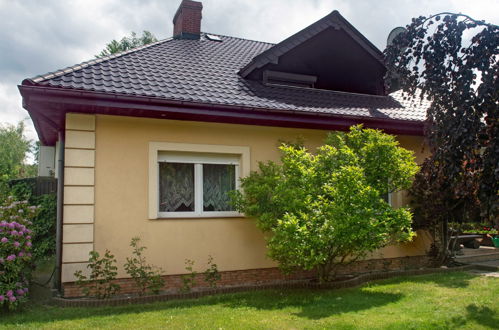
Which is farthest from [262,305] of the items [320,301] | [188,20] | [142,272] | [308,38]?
[188,20]

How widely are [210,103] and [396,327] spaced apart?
4.77 m

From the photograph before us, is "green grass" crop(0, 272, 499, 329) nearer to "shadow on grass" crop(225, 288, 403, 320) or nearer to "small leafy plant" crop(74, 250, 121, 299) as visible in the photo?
"shadow on grass" crop(225, 288, 403, 320)

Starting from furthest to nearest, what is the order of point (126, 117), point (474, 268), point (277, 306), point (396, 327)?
1. point (474, 268)
2. point (126, 117)
3. point (277, 306)
4. point (396, 327)

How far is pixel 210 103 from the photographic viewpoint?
7.86 m

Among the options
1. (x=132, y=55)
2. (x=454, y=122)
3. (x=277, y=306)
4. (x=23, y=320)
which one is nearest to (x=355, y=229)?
(x=277, y=306)

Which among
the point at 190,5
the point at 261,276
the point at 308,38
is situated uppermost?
the point at 190,5

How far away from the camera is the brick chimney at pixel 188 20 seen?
13.1 meters

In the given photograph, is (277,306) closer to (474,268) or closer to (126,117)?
(126,117)

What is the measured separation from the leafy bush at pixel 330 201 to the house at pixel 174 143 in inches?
32.7

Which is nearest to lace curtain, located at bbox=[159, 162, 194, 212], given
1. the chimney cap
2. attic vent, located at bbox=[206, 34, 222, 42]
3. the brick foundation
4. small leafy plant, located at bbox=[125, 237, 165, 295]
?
small leafy plant, located at bbox=[125, 237, 165, 295]

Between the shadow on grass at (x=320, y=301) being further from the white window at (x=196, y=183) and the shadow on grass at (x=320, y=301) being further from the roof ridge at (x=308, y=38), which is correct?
the roof ridge at (x=308, y=38)

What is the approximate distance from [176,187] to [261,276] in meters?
2.42

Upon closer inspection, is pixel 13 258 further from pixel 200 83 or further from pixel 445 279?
pixel 445 279

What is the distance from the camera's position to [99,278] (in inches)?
279
